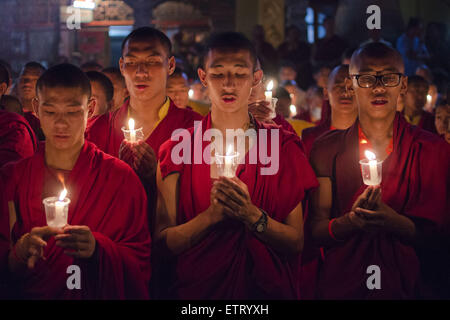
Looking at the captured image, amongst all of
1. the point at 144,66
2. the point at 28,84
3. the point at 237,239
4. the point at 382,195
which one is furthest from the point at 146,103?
the point at 28,84

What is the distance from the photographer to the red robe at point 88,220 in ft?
9.53

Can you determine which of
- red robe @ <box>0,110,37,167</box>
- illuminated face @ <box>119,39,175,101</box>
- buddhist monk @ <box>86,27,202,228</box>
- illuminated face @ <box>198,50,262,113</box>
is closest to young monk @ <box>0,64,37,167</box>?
red robe @ <box>0,110,37,167</box>

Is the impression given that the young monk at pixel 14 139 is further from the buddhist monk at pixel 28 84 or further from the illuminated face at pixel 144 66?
the buddhist monk at pixel 28 84

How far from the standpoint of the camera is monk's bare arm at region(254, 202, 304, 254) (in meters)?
2.89

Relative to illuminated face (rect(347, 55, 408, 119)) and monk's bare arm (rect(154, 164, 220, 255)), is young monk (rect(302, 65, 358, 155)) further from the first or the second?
monk's bare arm (rect(154, 164, 220, 255))

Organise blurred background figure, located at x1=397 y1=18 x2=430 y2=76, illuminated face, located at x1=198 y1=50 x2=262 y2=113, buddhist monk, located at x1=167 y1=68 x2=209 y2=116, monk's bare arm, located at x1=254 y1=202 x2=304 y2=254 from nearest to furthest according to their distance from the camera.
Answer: monk's bare arm, located at x1=254 y1=202 x2=304 y2=254 → illuminated face, located at x1=198 y1=50 x2=262 y2=113 → buddhist monk, located at x1=167 y1=68 x2=209 y2=116 → blurred background figure, located at x1=397 y1=18 x2=430 y2=76

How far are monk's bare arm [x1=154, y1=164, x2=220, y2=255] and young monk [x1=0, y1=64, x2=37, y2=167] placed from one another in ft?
3.34

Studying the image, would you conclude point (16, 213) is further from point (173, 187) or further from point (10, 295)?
point (173, 187)

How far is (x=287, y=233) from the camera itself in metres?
2.95

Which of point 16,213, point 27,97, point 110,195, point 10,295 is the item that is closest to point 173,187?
point 110,195

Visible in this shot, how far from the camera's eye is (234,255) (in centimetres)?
304

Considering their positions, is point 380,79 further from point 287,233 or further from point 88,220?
point 88,220

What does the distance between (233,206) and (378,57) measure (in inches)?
47.3

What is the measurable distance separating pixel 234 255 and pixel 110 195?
679mm
